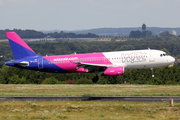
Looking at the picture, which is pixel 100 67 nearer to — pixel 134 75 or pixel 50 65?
pixel 50 65

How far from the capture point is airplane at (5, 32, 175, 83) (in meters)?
55.4

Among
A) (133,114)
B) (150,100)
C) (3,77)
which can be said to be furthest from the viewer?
(3,77)

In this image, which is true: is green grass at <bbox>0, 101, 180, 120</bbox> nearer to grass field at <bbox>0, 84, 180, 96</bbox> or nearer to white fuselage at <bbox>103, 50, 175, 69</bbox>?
grass field at <bbox>0, 84, 180, 96</bbox>

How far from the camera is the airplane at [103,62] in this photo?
55.4 m

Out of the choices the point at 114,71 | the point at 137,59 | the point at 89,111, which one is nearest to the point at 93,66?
the point at 114,71

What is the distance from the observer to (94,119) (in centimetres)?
3100

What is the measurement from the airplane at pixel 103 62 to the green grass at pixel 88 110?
17559 mm

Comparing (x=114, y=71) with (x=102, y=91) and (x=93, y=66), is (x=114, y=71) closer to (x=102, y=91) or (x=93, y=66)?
(x=93, y=66)

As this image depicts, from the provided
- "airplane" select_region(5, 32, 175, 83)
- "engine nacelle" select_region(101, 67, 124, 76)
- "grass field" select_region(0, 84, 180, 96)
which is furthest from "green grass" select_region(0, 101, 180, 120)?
"airplane" select_region(5, 32, 175, 83)

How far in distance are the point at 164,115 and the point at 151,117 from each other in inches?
64.4

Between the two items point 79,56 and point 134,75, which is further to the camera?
point 134,75

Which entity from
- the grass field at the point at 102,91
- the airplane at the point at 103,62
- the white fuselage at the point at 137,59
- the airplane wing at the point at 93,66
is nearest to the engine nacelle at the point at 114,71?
the airplane at the point at 103,62

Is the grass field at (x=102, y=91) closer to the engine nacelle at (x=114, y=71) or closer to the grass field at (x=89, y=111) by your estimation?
the engine nacelle at (x=114, y=71)

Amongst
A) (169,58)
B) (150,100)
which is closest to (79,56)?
(169,58)
